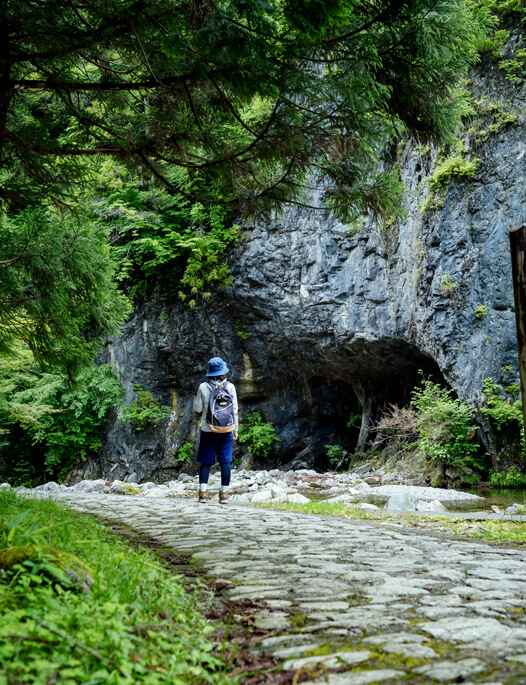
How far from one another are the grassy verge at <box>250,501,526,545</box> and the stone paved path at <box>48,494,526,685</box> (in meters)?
0.54

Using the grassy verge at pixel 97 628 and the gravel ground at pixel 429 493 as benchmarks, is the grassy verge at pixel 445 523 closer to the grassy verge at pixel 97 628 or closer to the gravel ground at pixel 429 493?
the grassy verge at pixel 97 628

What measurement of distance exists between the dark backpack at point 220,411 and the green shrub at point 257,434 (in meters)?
12.6

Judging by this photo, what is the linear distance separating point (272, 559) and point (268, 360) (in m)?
16.2

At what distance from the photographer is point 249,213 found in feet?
16.3

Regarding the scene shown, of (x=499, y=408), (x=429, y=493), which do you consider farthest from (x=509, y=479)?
(x=429, y=493)

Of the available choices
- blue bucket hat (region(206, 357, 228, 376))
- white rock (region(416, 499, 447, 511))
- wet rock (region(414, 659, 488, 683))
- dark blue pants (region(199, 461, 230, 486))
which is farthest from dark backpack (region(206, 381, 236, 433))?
wet rock (region(414, 659, 488, 683))

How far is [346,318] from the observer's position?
16016mm

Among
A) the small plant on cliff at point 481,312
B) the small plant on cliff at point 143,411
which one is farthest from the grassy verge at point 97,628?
the small plant on cliff at point 143,411

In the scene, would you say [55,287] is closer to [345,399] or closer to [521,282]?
[521,282]

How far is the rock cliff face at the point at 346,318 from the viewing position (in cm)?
1223

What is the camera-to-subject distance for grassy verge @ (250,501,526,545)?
13.0 feet

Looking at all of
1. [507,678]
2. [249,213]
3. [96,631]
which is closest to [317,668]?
[507,678]

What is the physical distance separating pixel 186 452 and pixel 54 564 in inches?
714

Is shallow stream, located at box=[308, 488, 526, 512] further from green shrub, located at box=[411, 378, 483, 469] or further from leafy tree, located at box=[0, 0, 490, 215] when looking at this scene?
leafy tree, located at box=[0, 0, 490, 215]
